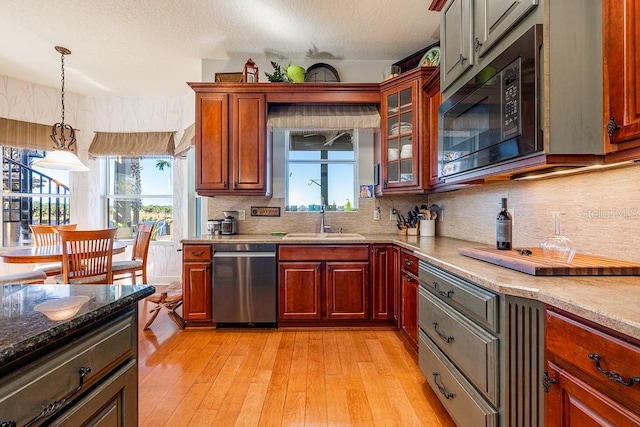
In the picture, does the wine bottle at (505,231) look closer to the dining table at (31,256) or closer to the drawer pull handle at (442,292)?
the drawer pull handle at (442,292)

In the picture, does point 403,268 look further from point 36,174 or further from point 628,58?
point 36,174

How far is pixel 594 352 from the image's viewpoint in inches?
32.9

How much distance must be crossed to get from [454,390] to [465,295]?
1.68 feet

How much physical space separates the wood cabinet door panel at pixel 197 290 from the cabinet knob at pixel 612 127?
2914mm

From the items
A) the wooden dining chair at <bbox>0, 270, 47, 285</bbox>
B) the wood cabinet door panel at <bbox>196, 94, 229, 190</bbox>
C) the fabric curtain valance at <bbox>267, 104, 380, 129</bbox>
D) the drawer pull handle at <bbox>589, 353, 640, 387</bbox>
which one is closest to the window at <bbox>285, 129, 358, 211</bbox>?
the fabric curtain valance at <bbox>267, 104, 380, 129</bbox>

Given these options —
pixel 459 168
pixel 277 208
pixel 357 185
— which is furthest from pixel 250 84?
pixel 459 168

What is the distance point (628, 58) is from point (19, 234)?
624cm

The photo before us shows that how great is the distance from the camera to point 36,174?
434 cm

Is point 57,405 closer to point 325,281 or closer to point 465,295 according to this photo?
point 465,295

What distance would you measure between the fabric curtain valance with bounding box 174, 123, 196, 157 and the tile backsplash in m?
1.29

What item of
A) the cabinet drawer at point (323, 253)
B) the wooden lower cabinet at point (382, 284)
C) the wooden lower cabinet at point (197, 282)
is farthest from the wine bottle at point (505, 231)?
the wooden lower cabinet at point (197, 282)

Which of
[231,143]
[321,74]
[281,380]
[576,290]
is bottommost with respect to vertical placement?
[281,380]

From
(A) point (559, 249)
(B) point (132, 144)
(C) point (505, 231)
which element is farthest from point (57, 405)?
(B) point (132, 144)

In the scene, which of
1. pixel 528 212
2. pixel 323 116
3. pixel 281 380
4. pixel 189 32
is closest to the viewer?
pixel 528 212
